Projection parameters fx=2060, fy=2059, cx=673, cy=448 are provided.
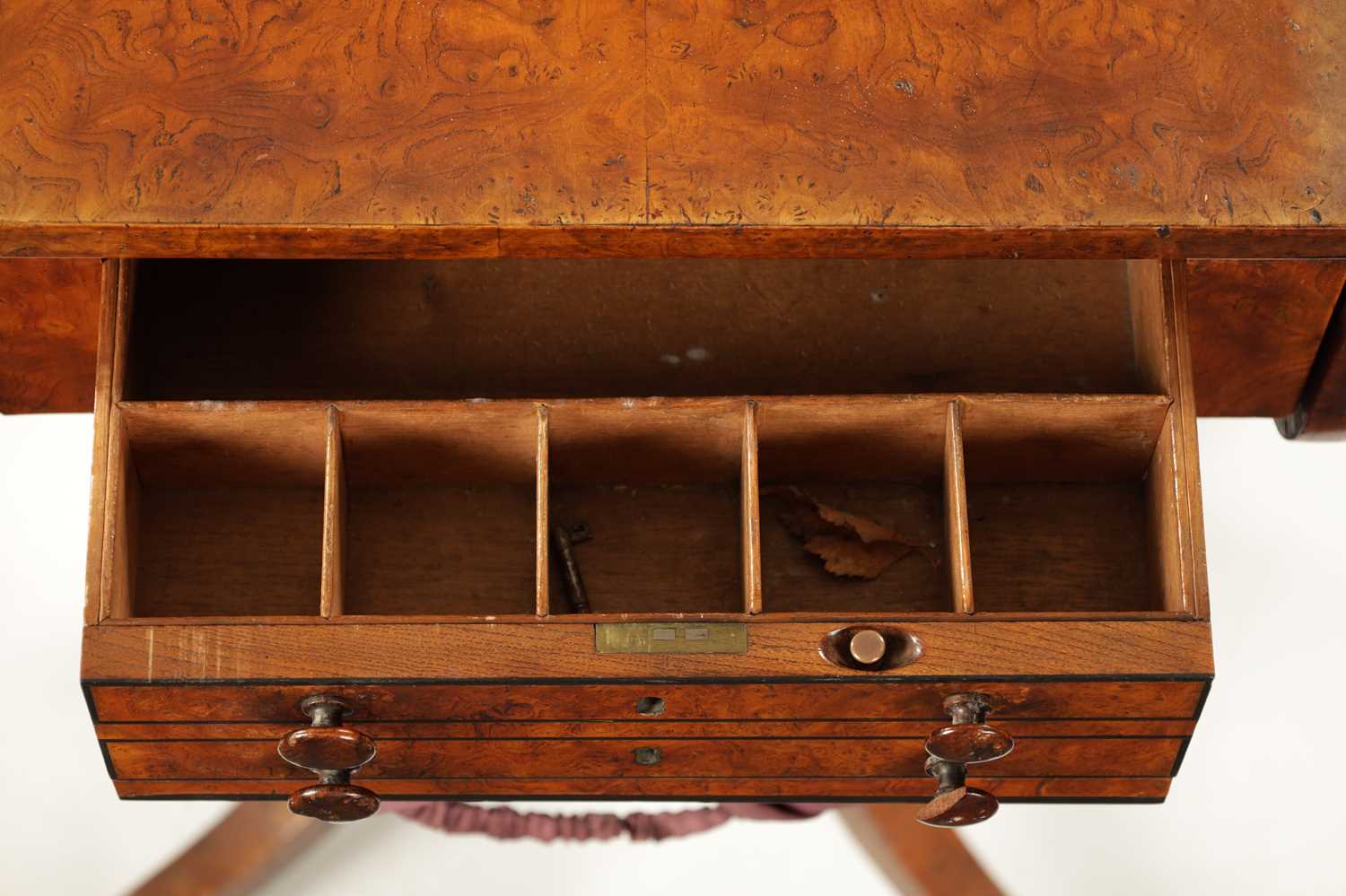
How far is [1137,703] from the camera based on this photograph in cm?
211

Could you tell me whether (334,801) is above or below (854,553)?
below

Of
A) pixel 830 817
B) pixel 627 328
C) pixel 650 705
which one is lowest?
pixel 650 705

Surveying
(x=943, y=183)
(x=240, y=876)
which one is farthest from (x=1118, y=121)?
(x=240, y=876)

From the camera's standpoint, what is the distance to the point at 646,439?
2283 millimetres

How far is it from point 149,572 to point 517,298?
1.79 feet

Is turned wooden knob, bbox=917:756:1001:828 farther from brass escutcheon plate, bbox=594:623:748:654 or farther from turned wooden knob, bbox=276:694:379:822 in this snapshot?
turned wooden knob, bbox=276:694:379:822

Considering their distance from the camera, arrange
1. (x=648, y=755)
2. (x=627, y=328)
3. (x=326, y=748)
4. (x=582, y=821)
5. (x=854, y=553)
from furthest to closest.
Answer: (x=582, y=821), (x=627, y=328), (x=854, y=553), (x=648, y=755), (x=326, y=748)

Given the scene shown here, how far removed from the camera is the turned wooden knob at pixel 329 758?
205cm

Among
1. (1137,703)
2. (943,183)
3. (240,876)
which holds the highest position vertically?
(943,183)

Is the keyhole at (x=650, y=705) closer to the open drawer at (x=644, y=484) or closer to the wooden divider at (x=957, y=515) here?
the open drawer at (x=644, y=484)

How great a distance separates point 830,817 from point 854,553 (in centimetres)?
123

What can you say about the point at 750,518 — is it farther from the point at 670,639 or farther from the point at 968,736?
the point at 968,736

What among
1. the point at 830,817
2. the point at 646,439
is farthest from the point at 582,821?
the point at 646,439

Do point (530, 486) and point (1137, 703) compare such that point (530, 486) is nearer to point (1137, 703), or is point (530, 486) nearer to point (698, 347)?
point (698, 347)
